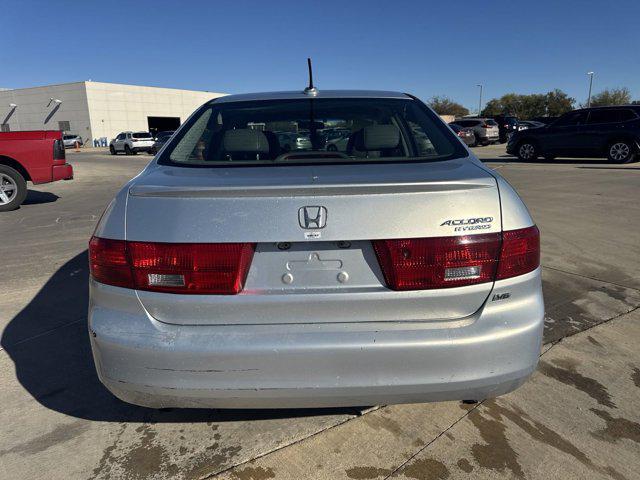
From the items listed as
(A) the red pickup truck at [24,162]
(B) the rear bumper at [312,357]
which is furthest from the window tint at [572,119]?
(B) the rear bumper at [312,357]

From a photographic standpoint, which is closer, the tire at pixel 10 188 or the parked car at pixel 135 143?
the tire at pixel 10 188

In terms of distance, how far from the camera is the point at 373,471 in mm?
2070

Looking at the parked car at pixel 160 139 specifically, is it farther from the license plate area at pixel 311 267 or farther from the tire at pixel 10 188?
the license plate area at pixel 311 267

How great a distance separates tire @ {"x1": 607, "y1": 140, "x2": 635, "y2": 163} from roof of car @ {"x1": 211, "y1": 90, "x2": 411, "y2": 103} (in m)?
14.5

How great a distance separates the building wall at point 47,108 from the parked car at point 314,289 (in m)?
55.2

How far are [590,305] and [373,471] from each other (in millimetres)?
2679

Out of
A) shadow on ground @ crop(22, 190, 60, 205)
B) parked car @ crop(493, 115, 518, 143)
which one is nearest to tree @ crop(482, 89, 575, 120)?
parked car @ crop(493, 115, 518, 143)

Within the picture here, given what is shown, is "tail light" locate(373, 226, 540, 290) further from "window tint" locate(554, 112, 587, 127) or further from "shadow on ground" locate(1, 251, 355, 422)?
"window tint" locate(554, 112, 587, 127)

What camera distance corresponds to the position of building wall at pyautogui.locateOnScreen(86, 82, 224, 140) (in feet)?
165

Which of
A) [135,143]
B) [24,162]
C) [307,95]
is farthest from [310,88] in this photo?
[135,143]

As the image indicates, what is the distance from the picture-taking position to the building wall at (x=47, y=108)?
50219 mm

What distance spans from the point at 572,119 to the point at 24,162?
15478mm

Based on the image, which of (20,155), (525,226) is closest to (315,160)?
Result: (525,226)

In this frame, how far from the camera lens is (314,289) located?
177cm
